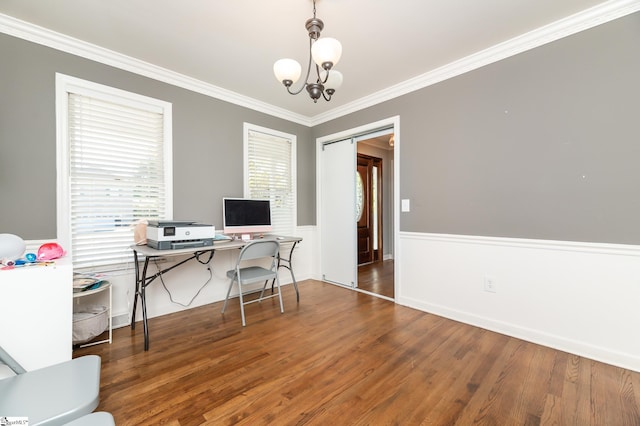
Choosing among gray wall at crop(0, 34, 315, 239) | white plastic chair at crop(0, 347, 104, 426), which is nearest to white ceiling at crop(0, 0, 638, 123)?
gray wall at crop(0, 34, 315, 239)

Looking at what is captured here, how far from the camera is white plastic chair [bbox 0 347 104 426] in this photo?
879 mm

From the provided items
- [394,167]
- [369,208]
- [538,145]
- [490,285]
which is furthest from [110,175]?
[369,208]

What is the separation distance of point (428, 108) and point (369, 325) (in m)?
2.40

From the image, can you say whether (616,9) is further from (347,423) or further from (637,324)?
(347,423)

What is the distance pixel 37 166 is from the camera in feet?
6.99

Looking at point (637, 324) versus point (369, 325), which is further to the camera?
point (369, 325)

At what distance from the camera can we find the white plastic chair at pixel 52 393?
2.88ft

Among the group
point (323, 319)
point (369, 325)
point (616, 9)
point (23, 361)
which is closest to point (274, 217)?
point (323, 319)

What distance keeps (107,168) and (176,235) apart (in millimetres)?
1017

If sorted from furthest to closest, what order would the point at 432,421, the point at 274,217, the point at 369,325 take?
the point at 274,217
the point at 369,325
the point at 432,421

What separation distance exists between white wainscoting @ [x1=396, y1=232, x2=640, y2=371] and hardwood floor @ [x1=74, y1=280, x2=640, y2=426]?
0.48ft

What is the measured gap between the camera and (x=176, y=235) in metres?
2.26

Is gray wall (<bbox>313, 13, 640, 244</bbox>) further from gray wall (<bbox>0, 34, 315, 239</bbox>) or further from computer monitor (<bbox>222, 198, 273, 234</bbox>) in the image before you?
gray wall (<bbox>0, 34, 315, 239</bbox>)

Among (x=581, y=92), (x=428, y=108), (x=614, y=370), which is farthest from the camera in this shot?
(x=428, y=108)
